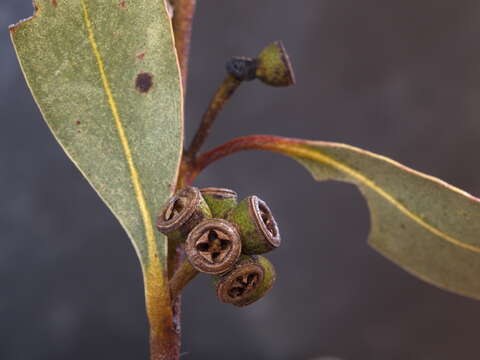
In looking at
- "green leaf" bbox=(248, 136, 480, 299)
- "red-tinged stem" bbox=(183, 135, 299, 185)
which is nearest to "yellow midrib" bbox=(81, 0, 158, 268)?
"red-tinged stem" bbox=(183, 135, 299, 185)

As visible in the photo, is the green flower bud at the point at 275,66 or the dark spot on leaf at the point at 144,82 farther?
the green flower bud at the point at 275,66

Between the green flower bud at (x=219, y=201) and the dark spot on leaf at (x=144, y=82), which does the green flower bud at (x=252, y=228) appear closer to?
the green flower bud at (x=219, y=201)

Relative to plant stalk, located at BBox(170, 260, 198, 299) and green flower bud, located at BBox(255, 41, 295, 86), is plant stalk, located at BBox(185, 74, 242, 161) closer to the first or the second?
green flower bud, located at BBox(255, 41, 295, 86)

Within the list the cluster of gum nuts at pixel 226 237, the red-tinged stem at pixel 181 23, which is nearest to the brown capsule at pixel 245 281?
the cluster of gum nuts at pixel 226 237

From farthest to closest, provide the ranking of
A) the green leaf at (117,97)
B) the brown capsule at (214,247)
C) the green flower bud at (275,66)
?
the green flower bud at (275,66) → the green leaf at (117,97) → the brown capsule at (214,247)

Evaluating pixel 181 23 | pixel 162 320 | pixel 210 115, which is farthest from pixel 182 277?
pixel 181 23
